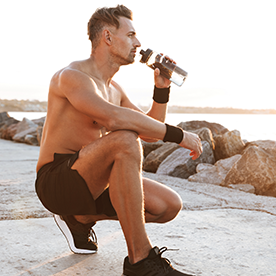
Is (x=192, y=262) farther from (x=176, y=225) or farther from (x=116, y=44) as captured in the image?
(x=116, y=44)

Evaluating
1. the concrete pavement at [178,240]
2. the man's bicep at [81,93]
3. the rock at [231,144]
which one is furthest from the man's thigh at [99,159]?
the rock at [231,144]

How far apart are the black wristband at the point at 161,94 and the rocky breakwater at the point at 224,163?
186 cm

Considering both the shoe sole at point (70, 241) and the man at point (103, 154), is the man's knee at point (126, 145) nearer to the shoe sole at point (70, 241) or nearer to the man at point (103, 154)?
the man at point (103, 154)

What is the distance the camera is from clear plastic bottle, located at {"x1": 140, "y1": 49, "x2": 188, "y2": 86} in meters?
2.29

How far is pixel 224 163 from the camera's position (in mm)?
4449

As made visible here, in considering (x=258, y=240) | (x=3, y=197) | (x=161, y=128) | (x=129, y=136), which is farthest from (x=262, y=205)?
(x=3, y=197)

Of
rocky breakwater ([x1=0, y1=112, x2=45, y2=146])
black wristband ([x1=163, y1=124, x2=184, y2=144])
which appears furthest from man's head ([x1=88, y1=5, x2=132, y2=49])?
rocky breakwater ([x1=0, y1=112, x2=45, y2=146])

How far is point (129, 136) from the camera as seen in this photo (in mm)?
1648

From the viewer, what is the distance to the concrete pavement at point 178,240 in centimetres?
176

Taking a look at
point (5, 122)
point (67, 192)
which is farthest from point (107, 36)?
point (5, 122)

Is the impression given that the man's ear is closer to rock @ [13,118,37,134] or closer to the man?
the man

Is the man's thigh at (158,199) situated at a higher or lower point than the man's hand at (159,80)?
lower

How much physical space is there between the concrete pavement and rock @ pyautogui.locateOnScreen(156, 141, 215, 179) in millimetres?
1197

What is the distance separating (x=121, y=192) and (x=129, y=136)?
265 mm
